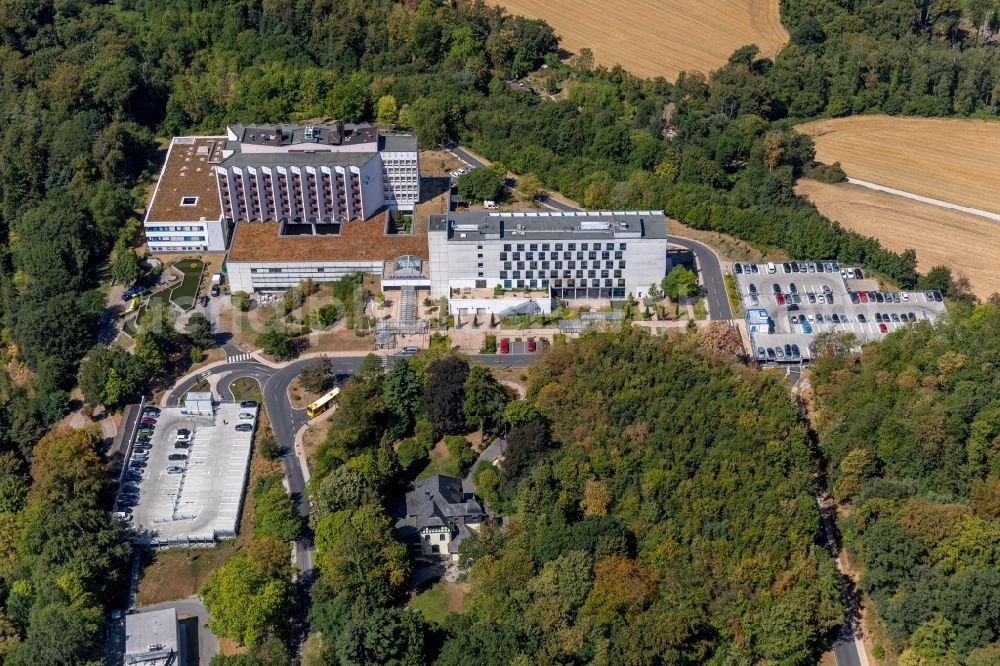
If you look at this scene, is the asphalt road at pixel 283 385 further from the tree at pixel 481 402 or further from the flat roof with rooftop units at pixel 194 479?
the tree at pixel 481 402

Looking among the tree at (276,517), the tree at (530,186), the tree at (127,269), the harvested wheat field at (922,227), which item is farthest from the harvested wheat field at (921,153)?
the tree at (127,269)

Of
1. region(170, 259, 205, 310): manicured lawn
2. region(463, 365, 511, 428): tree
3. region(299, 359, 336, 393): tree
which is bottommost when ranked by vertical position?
region(170, 259, 205, 310): manicured lawn

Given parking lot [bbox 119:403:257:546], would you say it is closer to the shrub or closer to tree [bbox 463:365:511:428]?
the shrub

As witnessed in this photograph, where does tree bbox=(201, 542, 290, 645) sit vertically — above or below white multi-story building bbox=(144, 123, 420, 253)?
below

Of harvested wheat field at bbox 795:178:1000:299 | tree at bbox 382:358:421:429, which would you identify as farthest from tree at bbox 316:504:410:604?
harvested wheat field at bbox 795:178:1000:299

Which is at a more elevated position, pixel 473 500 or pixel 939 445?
pixel 939 445

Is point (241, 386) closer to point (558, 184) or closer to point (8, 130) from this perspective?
point (558, 184)

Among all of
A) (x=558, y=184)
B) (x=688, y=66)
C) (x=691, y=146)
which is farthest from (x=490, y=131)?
(x=688, y=66)
